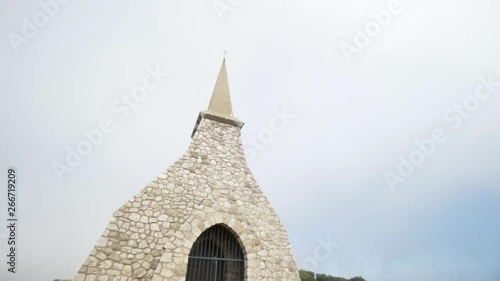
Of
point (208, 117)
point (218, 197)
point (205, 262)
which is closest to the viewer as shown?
point (205, 262)

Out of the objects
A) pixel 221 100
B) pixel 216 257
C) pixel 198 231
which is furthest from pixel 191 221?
pixel 221 100

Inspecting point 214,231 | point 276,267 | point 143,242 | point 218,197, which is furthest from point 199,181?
point 276,267

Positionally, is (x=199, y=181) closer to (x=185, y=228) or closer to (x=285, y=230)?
(x=185, y=228)

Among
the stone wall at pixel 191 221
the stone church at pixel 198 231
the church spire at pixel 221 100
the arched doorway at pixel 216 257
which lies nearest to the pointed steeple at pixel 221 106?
the church spire at pixel 221 100

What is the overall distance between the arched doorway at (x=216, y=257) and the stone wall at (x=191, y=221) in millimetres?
369

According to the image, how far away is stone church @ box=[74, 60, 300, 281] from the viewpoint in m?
6.49

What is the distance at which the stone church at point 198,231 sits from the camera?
6488mm

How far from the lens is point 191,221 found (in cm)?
698

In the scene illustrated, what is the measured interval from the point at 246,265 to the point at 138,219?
10.8 feet

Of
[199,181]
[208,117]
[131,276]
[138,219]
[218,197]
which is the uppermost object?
[208,117]

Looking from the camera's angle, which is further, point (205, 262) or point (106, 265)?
point (205, 262)

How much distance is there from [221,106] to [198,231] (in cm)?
567

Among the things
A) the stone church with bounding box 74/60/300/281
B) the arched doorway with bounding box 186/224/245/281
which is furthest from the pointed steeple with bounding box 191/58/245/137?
the arched doorway with bounding box 186/224/245/281

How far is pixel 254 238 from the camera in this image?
7.49m
